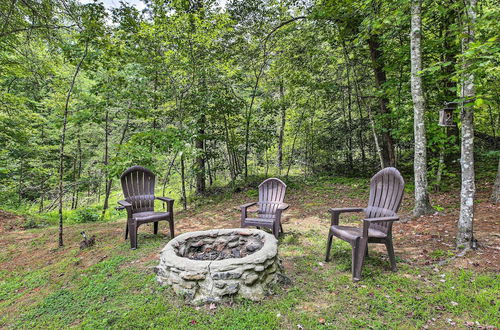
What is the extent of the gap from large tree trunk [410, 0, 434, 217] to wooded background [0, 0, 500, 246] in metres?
0.08

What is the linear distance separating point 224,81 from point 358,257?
5560mm

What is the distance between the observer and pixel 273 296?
2.21 m

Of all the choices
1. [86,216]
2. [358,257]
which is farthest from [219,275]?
[86,216]

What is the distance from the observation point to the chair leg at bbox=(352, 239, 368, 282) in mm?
2400

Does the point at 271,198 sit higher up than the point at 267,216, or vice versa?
the point at 271,198

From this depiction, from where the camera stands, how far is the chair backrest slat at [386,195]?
8.70ft

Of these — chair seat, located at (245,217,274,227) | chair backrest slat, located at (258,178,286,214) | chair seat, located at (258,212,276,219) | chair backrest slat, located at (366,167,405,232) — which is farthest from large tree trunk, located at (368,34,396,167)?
chair seat, located at (245,217,274,227)

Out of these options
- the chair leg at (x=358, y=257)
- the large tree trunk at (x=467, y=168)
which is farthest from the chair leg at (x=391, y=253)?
the large tree trunk at (x=467, y=168)

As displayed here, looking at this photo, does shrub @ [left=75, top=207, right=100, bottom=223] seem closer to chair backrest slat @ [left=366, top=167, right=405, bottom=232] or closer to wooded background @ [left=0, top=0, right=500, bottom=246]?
wooded background @ [left=0, top=0, right=500, bottom=246]

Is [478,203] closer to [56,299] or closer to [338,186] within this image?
[338,186]

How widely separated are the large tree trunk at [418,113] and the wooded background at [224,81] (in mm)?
82

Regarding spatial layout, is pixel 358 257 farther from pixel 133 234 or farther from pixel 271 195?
pixel 133 234

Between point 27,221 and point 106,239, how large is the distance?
270cm

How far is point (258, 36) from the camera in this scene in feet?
21.8
